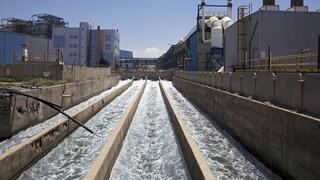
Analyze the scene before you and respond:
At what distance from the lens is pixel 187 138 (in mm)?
13750

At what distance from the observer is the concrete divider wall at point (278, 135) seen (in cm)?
832

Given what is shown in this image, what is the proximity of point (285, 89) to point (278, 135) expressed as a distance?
73.1 inches

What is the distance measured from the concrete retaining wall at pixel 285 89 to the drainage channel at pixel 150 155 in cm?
358

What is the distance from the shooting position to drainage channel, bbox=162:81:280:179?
10.7m

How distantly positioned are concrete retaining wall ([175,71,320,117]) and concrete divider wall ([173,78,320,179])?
569mm

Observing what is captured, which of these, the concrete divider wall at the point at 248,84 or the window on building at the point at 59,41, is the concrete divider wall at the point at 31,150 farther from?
the window on building at the point at 59,41

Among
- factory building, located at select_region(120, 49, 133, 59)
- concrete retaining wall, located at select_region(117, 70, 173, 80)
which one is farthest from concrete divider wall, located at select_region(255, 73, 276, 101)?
factory building, located at select_region(120, 49, 133, 59)

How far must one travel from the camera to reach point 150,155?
13398 millimetres

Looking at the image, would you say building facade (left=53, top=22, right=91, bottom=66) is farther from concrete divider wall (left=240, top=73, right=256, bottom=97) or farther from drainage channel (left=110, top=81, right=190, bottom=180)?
concrete divider wall (left=240, top=73, right=256, bottom=97)

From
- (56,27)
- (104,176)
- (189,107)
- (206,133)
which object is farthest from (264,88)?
(56,27)

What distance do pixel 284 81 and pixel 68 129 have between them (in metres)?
9.75

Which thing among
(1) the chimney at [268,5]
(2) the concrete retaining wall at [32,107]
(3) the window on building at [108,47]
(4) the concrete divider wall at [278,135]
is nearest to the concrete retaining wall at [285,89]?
(4) the concrete divider wall at [278,135]

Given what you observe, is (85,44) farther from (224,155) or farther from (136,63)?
(224,155)

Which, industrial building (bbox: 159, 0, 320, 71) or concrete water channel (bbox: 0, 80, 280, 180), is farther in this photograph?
industrial building (bbox: 159, 0, 320, 71)
